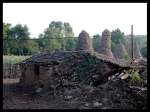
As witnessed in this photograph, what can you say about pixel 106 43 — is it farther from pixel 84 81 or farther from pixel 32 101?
pixel 32 101

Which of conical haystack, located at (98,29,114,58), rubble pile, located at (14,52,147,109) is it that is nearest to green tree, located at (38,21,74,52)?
conical haystack, located at (98,29,114,58)

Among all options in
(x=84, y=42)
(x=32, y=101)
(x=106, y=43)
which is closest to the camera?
(x=32, y=101)

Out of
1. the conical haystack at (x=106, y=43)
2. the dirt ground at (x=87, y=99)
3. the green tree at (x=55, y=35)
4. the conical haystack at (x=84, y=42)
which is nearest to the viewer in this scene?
the dirt ground at (x=87, y=99)

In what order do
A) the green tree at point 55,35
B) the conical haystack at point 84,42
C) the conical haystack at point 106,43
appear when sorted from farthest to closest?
the green tree at point 55,35 → the conical haystack at point 106,43 → the conical haystack at point 84,42

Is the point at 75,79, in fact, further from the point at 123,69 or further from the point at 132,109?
the point at 132,109

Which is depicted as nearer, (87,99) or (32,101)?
(87,99)

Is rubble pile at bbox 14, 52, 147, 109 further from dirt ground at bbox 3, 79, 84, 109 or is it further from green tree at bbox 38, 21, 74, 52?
green tree at bbox 38, 21, 74, 52

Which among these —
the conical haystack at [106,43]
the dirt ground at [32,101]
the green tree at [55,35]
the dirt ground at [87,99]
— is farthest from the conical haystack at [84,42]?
the dirt ground at [87,99]

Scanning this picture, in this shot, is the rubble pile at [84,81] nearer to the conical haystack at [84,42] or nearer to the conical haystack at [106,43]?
the conical haystack at [84,42]

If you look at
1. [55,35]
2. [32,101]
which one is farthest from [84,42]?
[55,35]

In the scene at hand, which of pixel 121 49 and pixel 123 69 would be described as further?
pixel 121 49

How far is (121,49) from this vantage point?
118 ft

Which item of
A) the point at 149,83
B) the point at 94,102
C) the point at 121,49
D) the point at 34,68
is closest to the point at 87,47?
the point at 121,49

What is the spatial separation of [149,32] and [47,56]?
8680 mm
